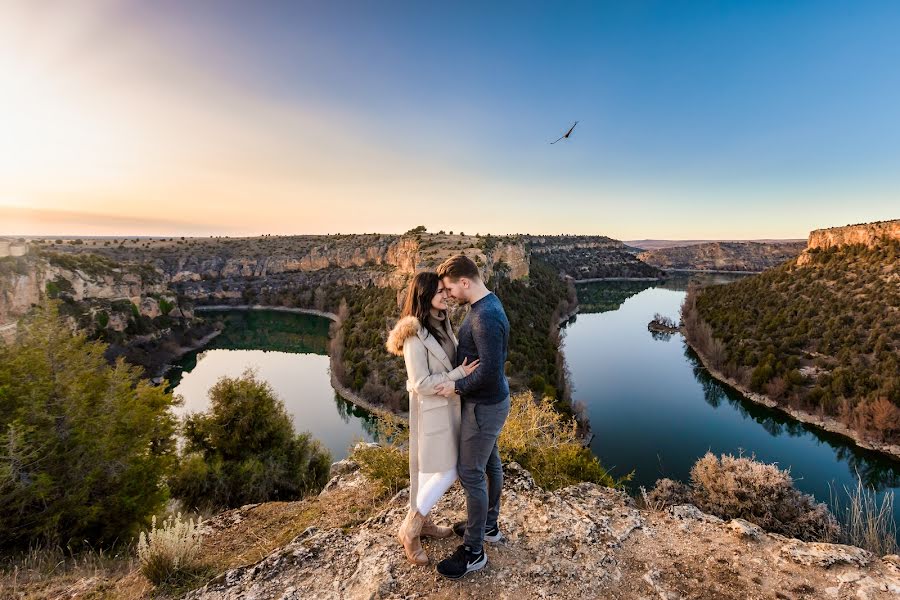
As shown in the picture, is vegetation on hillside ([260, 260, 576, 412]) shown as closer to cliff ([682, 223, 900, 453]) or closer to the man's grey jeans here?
cliff ([682, 223, 900, 453])

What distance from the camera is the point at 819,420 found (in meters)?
19.8

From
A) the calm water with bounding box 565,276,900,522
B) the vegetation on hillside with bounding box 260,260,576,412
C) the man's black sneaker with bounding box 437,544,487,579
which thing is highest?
the man's black sneaker with bounding box 437,544,487,579

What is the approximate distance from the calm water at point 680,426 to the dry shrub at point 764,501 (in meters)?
10.1

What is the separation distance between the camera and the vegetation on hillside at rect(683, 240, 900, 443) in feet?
63.0

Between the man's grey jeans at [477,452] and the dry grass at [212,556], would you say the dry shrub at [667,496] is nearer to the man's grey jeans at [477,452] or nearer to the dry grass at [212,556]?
the man's grey jeans at [477,452]

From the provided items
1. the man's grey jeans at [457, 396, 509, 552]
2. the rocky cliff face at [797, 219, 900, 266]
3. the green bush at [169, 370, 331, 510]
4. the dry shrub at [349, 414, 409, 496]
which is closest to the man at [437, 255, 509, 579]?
the man's grey jeans at [457, 396, 509, 552]

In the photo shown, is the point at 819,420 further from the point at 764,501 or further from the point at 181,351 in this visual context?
the point at 181,351

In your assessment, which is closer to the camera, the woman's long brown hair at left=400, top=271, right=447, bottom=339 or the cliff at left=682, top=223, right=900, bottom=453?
the woman's long brown hair at left=400, top=271, right=447, bottom=339

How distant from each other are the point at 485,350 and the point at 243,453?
10.6 meters

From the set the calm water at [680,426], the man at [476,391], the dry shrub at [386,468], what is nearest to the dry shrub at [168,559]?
the dry shrub at [386,468]

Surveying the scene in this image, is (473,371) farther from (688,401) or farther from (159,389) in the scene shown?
(688,401)

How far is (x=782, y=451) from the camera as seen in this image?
19.0m

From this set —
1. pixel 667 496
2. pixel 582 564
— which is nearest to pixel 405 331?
pixel 582 564

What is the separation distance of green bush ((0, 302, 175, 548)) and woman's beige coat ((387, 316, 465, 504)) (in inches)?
178
